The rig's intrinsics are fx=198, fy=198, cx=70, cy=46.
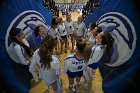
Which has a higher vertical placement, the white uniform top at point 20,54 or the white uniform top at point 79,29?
the white uniform top at point 79,29

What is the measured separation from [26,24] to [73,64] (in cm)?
172

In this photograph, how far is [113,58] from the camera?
150 inches

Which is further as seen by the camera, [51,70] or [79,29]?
[79,29]

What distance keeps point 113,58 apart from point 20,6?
216 centimetres

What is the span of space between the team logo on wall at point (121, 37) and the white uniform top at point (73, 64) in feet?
2.39

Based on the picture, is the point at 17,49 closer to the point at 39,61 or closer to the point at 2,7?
the point at 39,61

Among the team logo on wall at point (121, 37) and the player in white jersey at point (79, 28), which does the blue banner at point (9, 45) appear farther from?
the player in white jersey at point (79, 28)

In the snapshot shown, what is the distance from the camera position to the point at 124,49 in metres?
3.47

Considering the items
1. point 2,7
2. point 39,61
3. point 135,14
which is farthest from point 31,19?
point 135,14

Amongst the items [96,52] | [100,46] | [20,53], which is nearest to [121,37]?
[100,46]

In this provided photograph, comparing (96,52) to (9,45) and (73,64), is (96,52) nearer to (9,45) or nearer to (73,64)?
(73,64)

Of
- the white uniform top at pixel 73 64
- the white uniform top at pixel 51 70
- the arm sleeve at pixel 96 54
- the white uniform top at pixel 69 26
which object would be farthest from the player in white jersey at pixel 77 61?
the white uniform top at pixel 69 26

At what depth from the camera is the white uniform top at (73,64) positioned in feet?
10.7

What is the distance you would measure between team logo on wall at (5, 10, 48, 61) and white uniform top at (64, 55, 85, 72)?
99 centimetres
